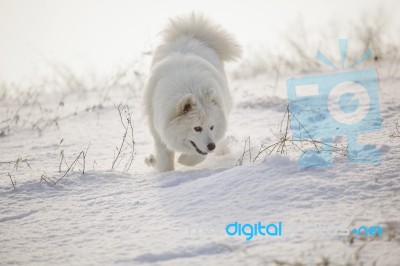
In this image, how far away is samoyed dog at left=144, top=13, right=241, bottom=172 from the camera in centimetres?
412

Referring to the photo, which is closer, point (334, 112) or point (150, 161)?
point (150, 161)

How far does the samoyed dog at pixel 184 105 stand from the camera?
4.12 m

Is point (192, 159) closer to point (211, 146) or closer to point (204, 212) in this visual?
point (211, 146)

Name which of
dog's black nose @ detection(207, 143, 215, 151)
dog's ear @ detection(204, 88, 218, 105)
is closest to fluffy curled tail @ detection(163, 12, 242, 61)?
dog's ear @ detection(204, 88, 218, 105)

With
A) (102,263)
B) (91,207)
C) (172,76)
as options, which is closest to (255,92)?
(172,76)

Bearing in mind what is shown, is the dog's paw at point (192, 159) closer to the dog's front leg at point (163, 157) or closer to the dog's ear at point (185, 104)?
the dog's front leg at point (163, 157)

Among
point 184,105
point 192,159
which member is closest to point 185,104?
point 184,105

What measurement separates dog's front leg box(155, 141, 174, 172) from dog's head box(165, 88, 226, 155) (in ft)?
0.59

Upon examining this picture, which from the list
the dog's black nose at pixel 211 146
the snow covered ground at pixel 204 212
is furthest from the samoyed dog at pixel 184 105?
the snow covered ground at pixel 204 212

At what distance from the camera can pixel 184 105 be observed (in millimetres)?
4039

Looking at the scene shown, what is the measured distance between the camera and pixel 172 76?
431cm

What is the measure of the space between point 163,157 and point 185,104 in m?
0.70

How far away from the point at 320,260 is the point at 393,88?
520 cm

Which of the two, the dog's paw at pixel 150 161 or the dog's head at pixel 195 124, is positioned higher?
the dog's head at pixel 195 124
